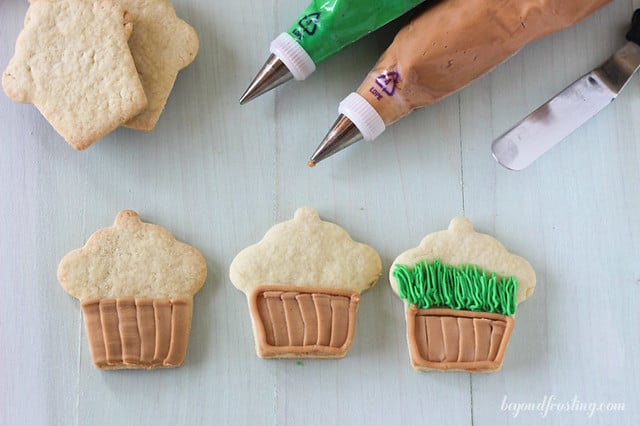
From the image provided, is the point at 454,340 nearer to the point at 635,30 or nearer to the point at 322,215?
the point at 322,215

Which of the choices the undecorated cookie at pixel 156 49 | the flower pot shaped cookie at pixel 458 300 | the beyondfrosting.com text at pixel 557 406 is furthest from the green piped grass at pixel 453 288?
the undecorated cookie at pixel 156 49

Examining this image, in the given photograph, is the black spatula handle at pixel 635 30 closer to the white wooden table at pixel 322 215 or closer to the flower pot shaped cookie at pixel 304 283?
the white wooden table at pixel 322 215

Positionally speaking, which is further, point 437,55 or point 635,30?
point 635,30

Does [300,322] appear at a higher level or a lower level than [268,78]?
lower

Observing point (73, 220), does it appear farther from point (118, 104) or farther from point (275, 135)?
point (275, 135)

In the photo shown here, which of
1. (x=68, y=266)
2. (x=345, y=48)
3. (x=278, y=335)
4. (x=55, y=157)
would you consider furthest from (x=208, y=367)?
(x=345, y=48)

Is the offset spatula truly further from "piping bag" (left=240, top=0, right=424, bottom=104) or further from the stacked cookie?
the stacked cookie

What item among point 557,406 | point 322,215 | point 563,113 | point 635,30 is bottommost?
point 557,406

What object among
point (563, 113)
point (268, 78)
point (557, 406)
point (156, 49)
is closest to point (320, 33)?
point (268, 78)

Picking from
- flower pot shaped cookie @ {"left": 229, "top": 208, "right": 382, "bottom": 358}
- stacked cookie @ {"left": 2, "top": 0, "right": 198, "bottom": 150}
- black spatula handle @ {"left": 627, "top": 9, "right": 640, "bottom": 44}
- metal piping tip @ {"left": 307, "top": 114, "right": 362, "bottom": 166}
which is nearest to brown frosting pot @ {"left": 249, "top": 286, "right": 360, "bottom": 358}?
flower pot shaped cookie @ {"left": 229, "top": 208, "right": 382, "bottom": 358}
